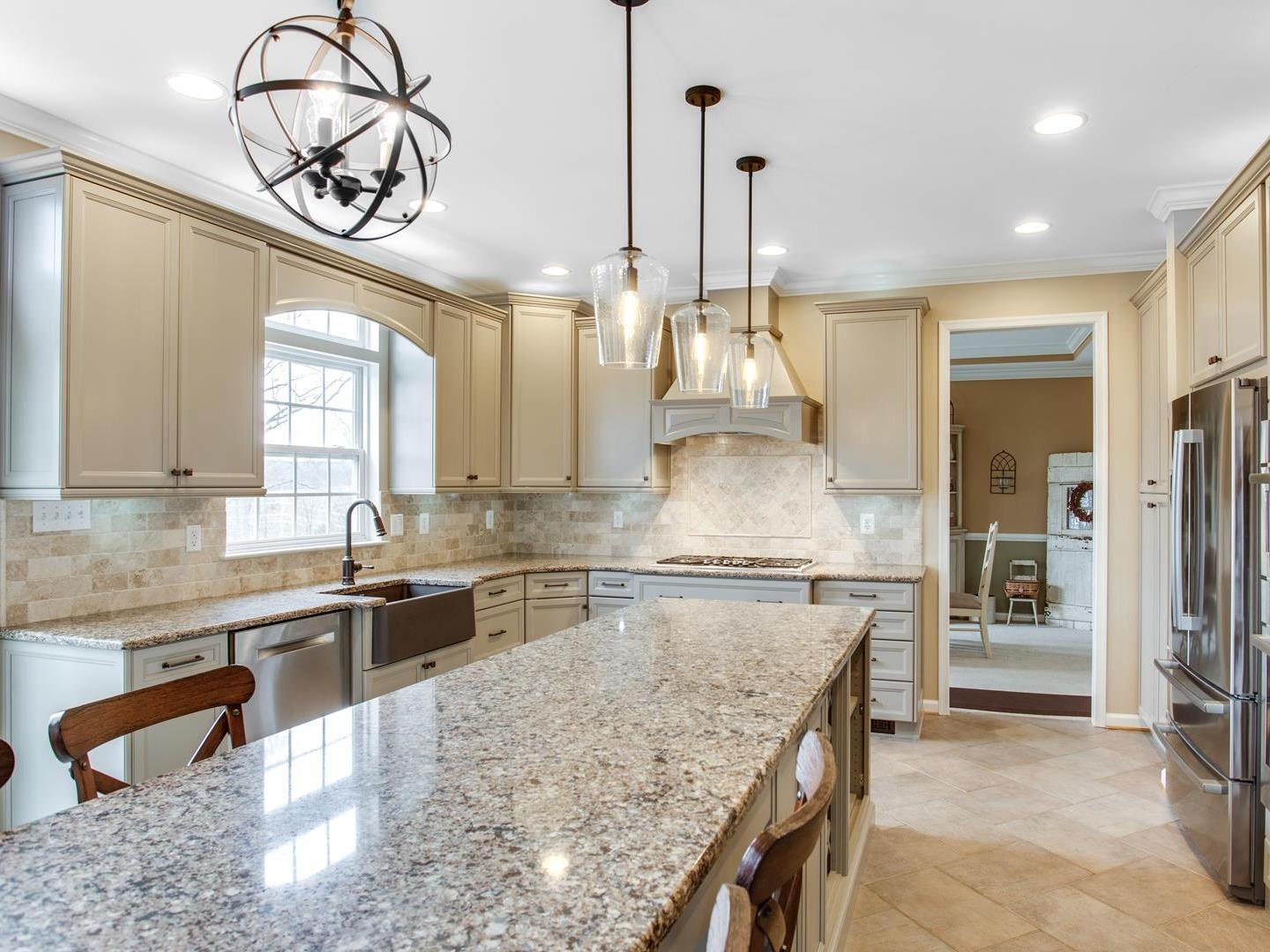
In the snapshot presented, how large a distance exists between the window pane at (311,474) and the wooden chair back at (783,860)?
3.40 m

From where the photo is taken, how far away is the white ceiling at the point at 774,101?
220 cm

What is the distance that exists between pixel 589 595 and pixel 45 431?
2.84 meters

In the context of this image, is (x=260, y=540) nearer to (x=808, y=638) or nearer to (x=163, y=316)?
(x=163, y=316)

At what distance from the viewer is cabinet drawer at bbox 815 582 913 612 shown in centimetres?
425

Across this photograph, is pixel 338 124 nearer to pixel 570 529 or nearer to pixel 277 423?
pixel 277 423

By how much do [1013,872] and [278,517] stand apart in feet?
11.0

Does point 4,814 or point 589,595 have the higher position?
point 589,595

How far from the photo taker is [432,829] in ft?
3.53

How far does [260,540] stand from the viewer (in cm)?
370

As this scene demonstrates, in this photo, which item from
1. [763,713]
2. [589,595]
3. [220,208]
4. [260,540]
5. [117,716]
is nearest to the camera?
[117,716]

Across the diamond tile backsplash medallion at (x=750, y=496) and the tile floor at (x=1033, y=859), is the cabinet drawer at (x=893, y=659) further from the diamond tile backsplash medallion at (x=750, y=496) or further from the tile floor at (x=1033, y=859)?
the diamond tile backsplash medallion at (x=750, y=496)

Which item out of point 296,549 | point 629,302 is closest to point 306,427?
point 296,549

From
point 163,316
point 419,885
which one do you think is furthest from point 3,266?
point 419,885

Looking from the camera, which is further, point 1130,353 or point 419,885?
point 1130,353
